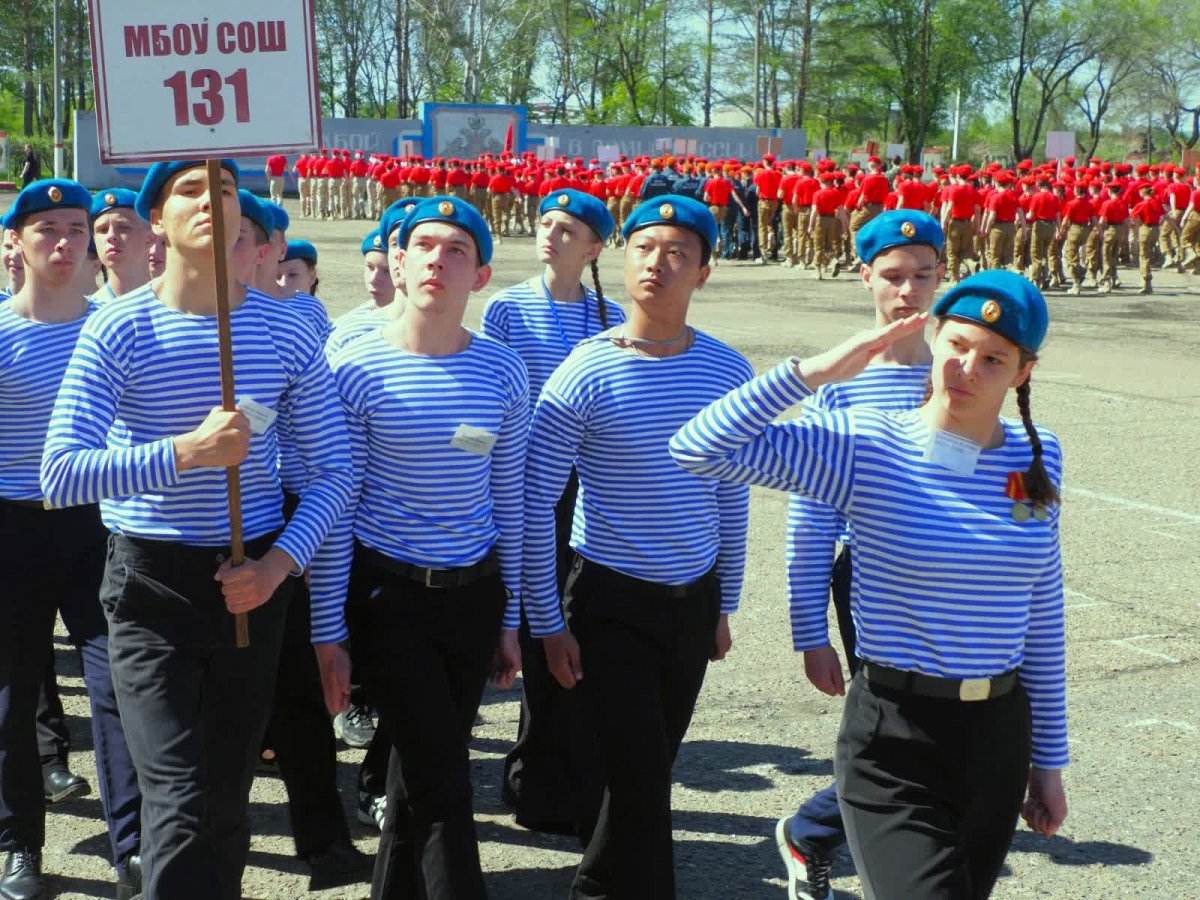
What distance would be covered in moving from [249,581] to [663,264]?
58.8 inches

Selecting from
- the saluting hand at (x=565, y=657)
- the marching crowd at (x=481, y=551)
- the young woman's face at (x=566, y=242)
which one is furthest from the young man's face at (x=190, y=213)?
the young woman's face at (x=566, y=242)

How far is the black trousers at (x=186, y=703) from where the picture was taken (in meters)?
3.42

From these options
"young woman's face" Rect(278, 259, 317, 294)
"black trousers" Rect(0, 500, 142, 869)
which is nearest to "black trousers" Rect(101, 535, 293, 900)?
"black trousers" Rect(0, 500, 142, 869)

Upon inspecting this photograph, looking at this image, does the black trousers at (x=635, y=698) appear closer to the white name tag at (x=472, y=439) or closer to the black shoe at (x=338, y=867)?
the white name tag at (x=472, y=439)

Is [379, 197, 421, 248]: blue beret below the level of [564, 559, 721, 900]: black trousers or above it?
above

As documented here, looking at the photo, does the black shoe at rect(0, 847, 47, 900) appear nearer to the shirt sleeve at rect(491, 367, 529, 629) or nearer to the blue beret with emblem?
Answer: the shirt sleeve at rect(491, 367, 529, 629)

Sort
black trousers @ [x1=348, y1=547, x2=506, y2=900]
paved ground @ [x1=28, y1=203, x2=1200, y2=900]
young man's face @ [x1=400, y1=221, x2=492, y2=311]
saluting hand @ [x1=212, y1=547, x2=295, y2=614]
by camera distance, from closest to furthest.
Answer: saluting hand @ [x1=212, y1=547, x2=295, y2=614]
black trousers @ [x1=348, y1=547, x2=506, y2=900]
young man's face @ [x1=400, y1=221, x2=492, y2=311]
paved ground @ [x1=28, y1=203, x2=1200, y2=900]

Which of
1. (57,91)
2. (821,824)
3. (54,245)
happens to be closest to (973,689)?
(821,824)

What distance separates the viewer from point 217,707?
357 cm

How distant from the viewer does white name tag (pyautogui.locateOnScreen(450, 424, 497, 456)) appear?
160 inches

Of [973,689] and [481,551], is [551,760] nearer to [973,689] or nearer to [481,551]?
[481,551]

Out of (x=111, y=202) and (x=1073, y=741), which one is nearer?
(x=1073, y=741)

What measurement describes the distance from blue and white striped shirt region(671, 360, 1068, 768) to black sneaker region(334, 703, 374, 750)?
9.29ft

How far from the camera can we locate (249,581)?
11.5ft
